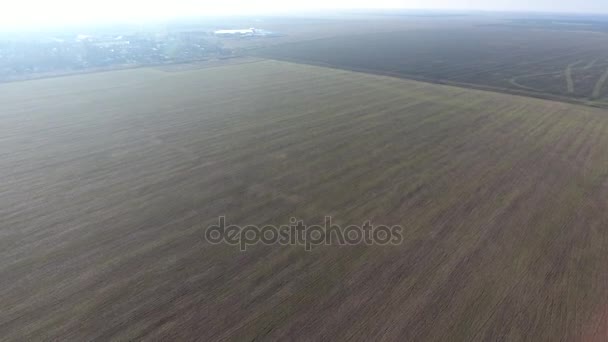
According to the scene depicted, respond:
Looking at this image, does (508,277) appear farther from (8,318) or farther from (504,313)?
(8,318)

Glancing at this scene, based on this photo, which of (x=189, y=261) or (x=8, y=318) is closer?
(x=8, y=318)

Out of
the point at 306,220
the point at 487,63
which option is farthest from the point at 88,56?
the point at 487,63

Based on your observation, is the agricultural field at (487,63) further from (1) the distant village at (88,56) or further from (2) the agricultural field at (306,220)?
(1) the distant village at (88,56)

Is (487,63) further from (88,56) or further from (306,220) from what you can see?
(88,56)

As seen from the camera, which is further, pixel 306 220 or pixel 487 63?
pixel 487 63

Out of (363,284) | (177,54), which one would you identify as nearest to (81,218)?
(363,284)
